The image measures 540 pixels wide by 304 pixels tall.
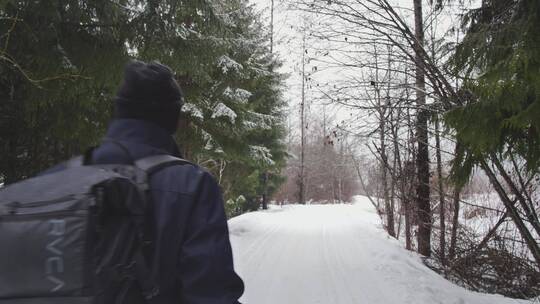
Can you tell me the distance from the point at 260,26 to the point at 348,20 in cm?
→ 1079

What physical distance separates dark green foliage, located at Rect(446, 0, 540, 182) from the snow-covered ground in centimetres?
301

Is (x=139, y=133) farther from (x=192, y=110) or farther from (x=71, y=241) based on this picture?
(x=192, y=110)

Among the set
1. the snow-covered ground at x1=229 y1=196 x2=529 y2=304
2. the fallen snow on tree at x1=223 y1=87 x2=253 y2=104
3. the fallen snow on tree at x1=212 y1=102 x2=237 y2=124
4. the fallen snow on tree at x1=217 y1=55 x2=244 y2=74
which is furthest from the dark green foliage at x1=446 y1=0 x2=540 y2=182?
the fallen snow on tree at x1=223 y1=87 x2=253 y2=104

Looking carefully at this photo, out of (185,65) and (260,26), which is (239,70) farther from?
(260,26)

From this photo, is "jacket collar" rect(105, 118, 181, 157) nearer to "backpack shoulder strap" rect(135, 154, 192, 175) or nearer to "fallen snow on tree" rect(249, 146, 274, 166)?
"backpack shoulder strap" rect(135, 154, 192, 175)

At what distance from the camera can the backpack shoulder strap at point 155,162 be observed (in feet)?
5.25

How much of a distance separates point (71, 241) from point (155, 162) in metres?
0.43

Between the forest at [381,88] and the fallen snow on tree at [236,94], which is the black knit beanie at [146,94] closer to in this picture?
the forest at [381,88]

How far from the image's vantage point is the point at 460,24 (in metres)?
6.45

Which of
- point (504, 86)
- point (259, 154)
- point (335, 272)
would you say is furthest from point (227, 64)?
point (504, 86)

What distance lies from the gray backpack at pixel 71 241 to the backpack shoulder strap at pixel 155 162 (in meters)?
0.16

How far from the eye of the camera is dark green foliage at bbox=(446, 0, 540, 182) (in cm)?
331

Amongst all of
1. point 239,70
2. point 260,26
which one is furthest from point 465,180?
point 260,26

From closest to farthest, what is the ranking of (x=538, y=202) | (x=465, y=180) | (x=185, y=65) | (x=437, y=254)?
(x=465, y=180) < (x=185, y=65) < (x=538, y=202) < (x=437, y=254)
